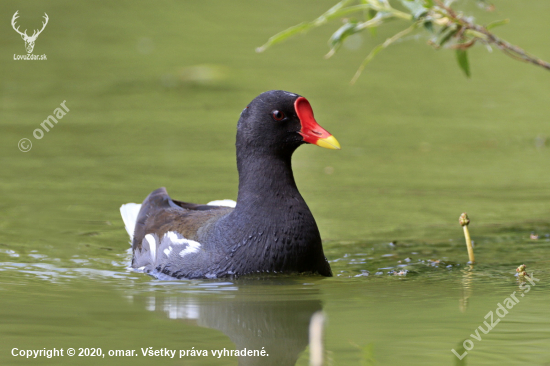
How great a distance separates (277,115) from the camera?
4.81 metres

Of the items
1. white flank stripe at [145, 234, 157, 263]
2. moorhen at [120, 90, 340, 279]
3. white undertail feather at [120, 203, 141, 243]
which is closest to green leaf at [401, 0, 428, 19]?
moorhen at [120, 90, 340, 279]

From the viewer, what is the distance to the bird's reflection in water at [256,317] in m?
3.46

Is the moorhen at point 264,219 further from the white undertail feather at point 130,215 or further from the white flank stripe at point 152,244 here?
the white undertail feather at point 130,215

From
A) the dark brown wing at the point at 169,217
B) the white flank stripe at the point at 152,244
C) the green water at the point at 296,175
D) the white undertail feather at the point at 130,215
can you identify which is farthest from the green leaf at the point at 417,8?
the white undertail feather at the point at 130,215

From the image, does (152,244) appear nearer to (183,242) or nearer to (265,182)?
(183,242)

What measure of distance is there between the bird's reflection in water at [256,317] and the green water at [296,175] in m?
0.02

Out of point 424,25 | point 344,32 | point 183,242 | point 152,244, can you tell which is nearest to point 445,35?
point 424,25

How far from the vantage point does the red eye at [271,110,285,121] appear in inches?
189

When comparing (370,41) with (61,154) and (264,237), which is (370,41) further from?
(264,237)

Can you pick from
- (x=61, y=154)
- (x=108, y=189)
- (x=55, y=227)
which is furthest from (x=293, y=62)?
(x=55, y=227)

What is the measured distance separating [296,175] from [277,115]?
3.57m

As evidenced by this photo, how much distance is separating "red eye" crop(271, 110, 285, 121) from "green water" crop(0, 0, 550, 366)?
96 centimetres

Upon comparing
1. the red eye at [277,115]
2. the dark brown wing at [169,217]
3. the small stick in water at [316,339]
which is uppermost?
the red eye at [277,115]

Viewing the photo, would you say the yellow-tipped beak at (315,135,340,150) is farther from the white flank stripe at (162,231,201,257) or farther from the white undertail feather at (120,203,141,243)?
the white undertail feather at (120,203,141,243)
